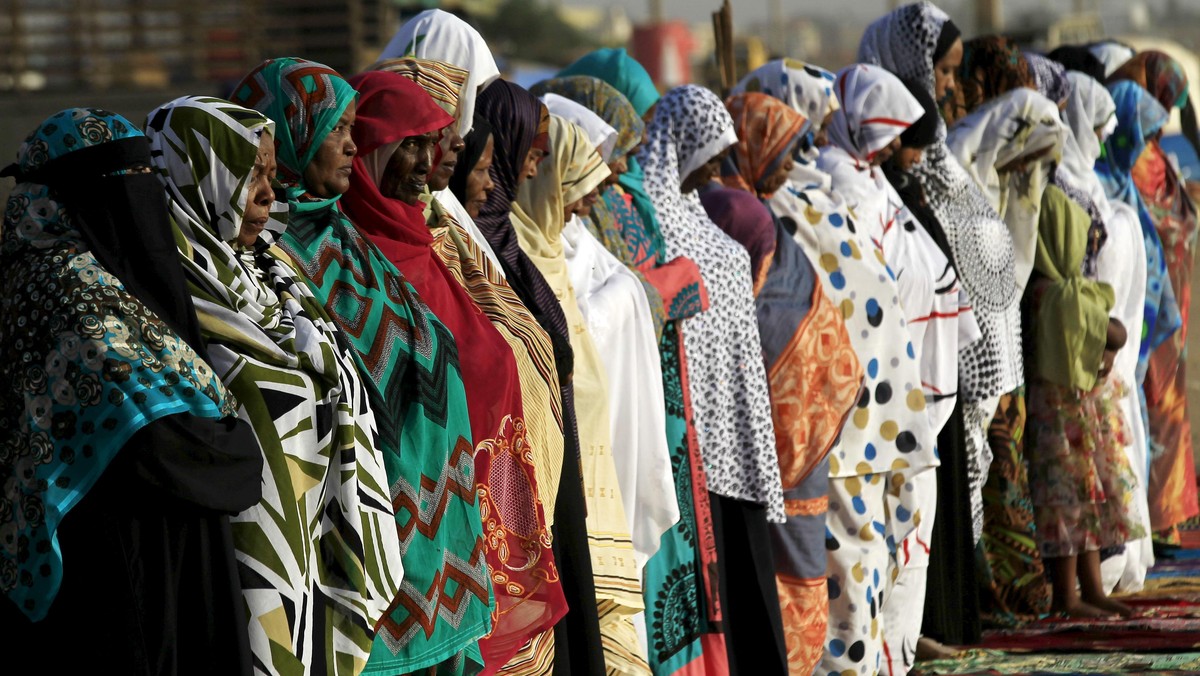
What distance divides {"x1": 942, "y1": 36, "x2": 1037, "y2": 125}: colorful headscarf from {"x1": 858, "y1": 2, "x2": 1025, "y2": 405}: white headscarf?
473 millimetres

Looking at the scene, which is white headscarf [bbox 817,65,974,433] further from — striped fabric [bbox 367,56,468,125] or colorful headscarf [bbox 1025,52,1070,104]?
striped fabric [bbox 367,56,468,125]

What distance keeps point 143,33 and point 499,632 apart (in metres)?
14.3

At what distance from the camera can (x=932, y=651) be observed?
5840 millimetres

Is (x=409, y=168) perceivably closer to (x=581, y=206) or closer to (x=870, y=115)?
(x=581, y=206)

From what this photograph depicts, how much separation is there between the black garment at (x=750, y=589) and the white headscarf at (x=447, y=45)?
148 centimetres

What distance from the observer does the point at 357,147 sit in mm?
3139

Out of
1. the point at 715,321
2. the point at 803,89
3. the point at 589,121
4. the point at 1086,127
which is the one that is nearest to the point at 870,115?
the point at 803,89

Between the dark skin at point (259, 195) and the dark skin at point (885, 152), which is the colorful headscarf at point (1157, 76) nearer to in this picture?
the dark skin at point (885, 152)

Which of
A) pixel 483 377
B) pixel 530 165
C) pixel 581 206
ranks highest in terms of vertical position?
pixel 530 165

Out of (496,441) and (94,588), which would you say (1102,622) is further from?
(94,588)

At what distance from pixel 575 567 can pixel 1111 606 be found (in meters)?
3.65

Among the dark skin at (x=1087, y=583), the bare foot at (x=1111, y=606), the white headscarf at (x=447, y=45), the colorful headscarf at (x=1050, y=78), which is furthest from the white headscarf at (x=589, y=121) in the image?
the bare foot at (x=1111, y=606)

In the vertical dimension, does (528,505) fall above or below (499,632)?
above

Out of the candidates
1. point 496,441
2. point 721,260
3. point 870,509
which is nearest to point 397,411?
point 496,441
